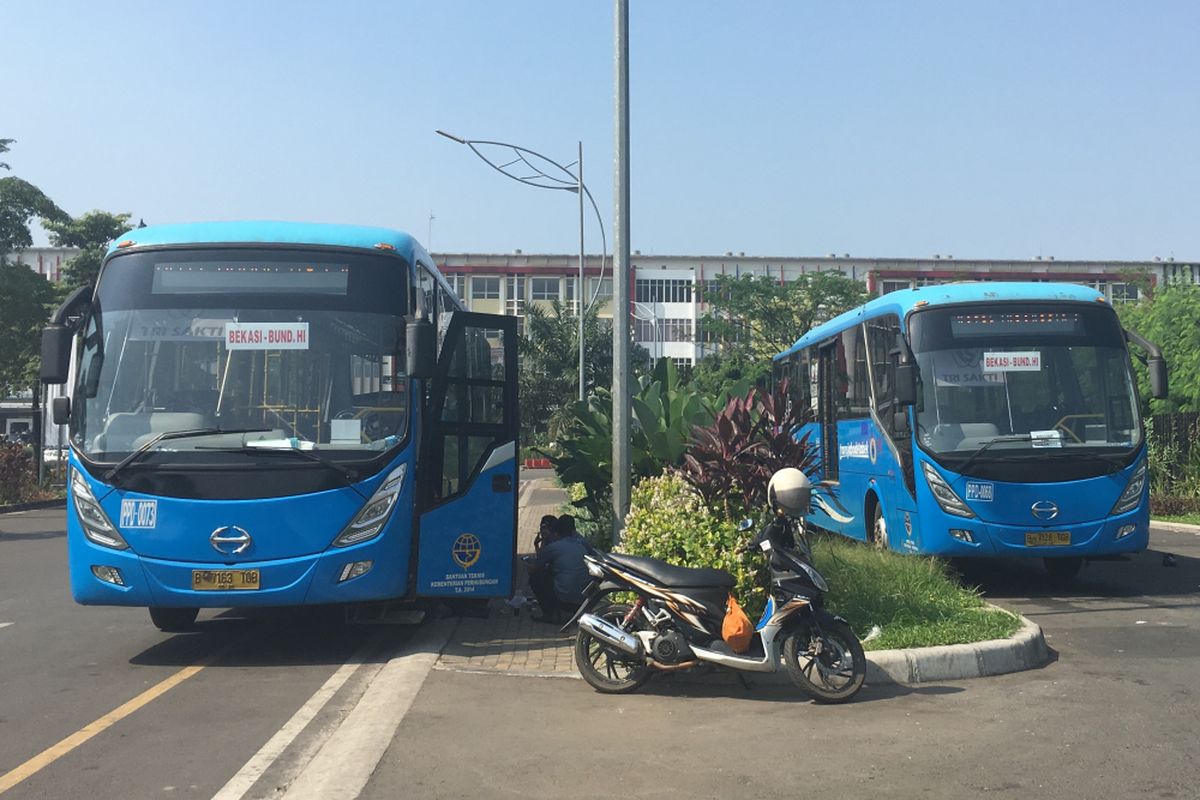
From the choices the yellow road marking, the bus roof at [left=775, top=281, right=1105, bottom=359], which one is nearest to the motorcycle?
the yellow road marking

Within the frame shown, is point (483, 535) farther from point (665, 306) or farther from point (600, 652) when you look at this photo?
point (665, 306)

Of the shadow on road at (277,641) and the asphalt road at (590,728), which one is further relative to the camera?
the shadow on road at (277,641)

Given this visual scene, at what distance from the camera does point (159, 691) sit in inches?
326

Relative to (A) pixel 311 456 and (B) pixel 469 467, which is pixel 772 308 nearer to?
(B) pixel 469 467

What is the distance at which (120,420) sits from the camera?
9133mm

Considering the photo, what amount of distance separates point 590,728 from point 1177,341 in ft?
75.0

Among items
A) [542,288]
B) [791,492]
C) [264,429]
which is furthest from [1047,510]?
[542,288]

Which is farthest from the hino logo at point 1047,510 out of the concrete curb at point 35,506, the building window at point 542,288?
the building window at point 542,288

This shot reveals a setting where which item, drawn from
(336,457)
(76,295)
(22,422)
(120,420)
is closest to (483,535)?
(336,457)

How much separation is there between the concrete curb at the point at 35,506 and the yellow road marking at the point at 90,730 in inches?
870

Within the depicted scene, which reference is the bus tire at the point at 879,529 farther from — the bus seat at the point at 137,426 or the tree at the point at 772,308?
the tree at the point at 772,308

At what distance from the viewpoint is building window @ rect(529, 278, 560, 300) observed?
84375 mm

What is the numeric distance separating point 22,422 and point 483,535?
8456cm

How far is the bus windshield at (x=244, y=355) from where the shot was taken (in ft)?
30.1
